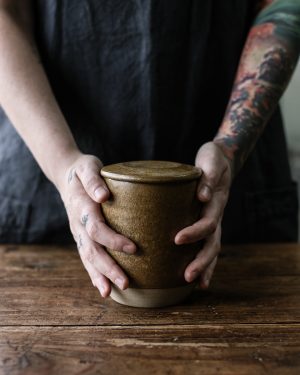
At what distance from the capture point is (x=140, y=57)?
43.0 inches

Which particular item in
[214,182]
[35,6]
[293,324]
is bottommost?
[293,324]

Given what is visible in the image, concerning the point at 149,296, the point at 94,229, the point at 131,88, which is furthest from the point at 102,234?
the point at 131,88

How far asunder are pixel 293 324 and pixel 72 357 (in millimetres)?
303

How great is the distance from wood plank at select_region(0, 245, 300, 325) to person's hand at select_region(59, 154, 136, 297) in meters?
0.05

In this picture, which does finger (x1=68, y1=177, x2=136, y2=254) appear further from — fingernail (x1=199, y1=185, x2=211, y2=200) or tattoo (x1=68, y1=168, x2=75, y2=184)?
fingernail (x1=199, y1=185, x2=211, y2=200)

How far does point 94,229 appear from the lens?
78 cm

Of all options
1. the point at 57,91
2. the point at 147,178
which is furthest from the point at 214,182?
the point at 57,91

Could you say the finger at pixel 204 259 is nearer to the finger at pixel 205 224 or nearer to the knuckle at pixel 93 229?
the finger at pixel 205 224

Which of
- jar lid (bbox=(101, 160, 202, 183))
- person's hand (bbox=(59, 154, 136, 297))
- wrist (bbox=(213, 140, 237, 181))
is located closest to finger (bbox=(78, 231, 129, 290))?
person's hand (bbox=(59, 154, 136, 297))

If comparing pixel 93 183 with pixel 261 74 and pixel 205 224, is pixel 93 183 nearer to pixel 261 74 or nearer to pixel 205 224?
pixel 205 224

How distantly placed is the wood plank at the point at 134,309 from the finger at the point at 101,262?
0.05 meters

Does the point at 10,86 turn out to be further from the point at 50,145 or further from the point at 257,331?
the point at 257,331

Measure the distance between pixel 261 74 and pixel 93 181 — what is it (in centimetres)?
48

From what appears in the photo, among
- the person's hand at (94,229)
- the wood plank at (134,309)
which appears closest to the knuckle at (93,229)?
the person's hand at (94,229)
